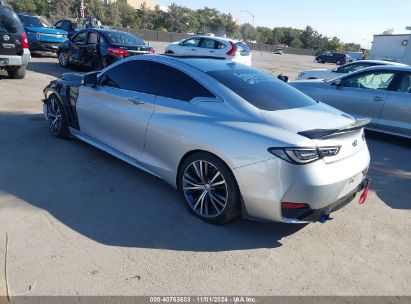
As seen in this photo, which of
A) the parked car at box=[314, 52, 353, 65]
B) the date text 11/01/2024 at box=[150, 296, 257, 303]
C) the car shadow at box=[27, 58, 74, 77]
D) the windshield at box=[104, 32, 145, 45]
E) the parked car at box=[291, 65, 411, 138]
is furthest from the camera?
the parked car at box=[314, 52, 353, 65]

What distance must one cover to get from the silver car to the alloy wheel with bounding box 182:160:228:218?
10mm

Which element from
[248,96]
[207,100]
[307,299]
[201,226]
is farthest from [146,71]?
[307,299]

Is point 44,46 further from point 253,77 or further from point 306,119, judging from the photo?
point 306,119

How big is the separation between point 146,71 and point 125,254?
232cm

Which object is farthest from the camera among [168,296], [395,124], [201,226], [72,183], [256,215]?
[395,124]

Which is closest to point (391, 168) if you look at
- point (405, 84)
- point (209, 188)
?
point (405, 84)

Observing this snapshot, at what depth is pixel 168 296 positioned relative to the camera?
2.78 m

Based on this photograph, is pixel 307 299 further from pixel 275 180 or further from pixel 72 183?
pixel 72 183

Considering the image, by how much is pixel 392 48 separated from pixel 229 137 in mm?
30315

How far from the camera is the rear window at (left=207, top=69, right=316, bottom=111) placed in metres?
3.86

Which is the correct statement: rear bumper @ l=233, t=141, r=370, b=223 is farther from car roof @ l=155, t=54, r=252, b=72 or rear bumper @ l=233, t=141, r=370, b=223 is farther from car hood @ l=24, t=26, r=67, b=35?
car hood @ l=24, t=26, r=67, b=35

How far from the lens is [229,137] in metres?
3.49

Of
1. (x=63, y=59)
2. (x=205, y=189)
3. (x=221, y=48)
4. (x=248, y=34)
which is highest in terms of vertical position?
(x=248, y=34)

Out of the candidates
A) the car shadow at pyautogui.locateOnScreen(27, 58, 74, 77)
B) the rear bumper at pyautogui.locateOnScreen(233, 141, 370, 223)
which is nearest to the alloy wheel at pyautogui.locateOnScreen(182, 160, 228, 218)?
the rear bumper at pyautogui.locateOnScreen(233, 141, 370, 223)
